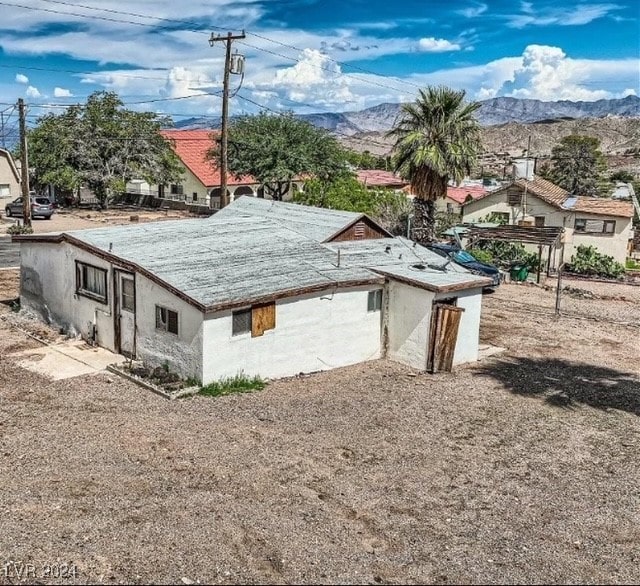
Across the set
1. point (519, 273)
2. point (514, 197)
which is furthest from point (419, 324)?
point (514, 197)

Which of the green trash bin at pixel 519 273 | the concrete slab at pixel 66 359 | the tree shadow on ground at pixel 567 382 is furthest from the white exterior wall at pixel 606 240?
the concrete slab at pixel 66 359

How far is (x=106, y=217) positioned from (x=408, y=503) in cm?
4219

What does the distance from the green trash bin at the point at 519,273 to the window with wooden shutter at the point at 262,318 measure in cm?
2042

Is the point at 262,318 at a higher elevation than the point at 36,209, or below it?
higher

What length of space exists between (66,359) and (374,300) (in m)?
8.40

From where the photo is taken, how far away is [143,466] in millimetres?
12086

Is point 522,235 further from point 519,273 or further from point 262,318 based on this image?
point 262,318

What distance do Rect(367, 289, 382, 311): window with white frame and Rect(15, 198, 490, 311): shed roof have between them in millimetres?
477

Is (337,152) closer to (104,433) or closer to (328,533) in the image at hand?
(104,433)

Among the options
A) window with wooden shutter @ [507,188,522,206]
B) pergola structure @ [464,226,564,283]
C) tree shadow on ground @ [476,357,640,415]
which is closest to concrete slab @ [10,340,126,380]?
tree shadow on ground @ [476,357,640,415]

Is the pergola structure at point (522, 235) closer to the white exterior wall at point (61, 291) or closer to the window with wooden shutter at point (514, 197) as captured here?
the window with wooden shutter at point (514, 197)

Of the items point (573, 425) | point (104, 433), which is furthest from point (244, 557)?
point (573, 425)

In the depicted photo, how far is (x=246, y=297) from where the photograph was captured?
52.7 ft

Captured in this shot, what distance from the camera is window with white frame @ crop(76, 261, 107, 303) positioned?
1892 cm
